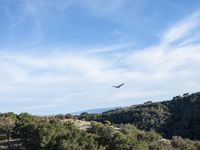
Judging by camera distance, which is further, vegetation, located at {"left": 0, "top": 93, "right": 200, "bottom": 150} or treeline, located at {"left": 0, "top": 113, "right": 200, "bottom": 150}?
vegetation, located at {"left": 0, "top": 93, "right": 200, "bottom": 150}

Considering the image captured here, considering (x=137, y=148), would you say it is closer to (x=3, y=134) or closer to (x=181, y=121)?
(x=3, y=134)

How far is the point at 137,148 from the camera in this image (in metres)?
57.9

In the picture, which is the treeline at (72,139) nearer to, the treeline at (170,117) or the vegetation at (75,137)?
the vegetation at (75,137)

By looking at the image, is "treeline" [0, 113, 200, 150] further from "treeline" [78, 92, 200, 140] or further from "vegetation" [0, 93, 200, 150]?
"treeline" [78, 92, 200, 140]

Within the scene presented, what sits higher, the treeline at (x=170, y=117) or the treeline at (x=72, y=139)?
the treeline at (x=170, y=117)

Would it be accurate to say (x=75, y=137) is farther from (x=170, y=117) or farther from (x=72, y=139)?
(x=170, y=117)

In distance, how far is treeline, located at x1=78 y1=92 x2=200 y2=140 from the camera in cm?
11475

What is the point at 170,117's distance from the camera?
417ft

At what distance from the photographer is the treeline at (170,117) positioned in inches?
4518

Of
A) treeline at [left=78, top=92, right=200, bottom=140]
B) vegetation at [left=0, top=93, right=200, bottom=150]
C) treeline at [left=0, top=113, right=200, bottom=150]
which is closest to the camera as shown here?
treeline at [left=0, top=113, right=200, bottom=150]

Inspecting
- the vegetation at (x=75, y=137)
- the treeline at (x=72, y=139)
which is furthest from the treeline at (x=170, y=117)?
the treeline at (x=72, y=139)

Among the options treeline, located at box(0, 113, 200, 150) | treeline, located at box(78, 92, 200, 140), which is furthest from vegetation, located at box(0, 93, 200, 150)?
treeline, located at box(78, 92, 200, 140)

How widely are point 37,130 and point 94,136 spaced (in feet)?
27.1

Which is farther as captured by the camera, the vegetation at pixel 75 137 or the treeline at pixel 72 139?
the vegetation at pixel 75 137
